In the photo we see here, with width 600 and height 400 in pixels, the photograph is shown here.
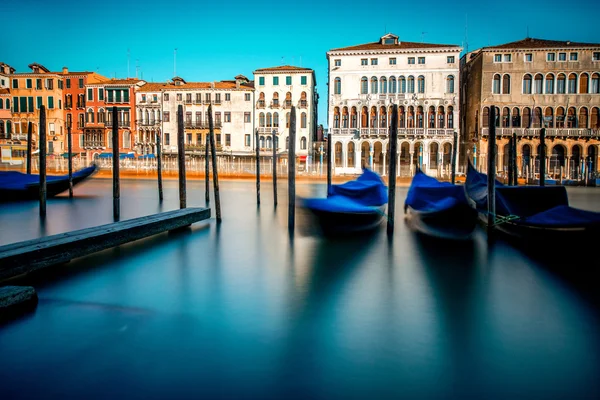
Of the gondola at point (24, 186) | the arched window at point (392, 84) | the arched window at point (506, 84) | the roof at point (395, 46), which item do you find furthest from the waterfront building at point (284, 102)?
the gondola at point (24, 186)

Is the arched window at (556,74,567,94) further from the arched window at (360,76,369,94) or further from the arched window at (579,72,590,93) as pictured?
the arched window at (360,76,369,94)

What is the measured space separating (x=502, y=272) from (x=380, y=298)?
1.76 meters

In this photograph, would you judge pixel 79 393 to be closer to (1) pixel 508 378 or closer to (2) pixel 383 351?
(2) pixel 383 351

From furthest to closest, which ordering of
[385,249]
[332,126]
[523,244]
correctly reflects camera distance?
[332,126], [523,244], [385,249]

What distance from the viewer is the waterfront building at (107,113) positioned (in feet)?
98.0

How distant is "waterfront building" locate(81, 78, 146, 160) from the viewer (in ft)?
98.0

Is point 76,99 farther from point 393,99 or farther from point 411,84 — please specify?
point 411,84

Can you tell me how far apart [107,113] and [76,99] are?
2.98 metres

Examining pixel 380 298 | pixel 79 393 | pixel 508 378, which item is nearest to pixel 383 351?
pixel 508 378

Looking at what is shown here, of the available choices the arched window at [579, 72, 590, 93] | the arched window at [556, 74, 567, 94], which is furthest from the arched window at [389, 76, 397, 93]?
the arched window at [579, 72, 590, 93]

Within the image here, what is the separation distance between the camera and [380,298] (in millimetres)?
3887

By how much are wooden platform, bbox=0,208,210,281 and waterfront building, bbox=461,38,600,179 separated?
21.8 metres

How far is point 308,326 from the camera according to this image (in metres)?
3.16

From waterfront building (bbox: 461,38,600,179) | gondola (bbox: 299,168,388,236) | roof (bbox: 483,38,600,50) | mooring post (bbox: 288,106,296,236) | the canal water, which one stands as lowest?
the canal water
